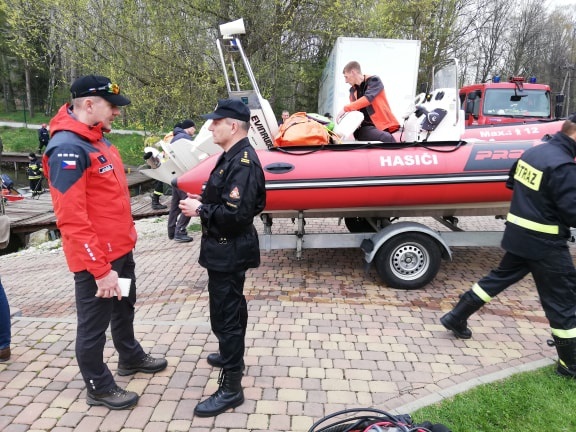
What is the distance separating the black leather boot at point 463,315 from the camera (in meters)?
3.53

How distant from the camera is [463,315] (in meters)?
3.63

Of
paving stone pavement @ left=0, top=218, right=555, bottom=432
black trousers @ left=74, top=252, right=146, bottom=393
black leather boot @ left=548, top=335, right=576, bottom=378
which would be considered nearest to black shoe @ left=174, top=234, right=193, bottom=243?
paving stone pavement @ left=0, top=218, right=555, bottom=432

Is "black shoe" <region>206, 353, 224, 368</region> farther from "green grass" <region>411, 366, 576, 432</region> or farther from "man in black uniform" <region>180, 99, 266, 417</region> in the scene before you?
"green grass" <region>411, 366, 576, 432</region>

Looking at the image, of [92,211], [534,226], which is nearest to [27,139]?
[92,211]

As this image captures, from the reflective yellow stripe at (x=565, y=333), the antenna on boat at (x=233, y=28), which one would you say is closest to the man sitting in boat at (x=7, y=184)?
the antenna on boat at (x=233, y=28)

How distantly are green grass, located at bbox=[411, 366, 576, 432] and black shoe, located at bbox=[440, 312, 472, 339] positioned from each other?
640 millimetres

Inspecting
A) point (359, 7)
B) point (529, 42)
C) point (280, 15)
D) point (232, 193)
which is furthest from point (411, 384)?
point (529, 42)

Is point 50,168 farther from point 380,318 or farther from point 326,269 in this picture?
point 326,269

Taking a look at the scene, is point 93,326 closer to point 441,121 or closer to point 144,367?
point 144,367

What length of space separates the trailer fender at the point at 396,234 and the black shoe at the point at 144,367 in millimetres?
2453

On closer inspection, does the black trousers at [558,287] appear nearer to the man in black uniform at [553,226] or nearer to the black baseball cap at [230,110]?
the man in black uniform at [553,226]

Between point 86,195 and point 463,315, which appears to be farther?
point 463,315

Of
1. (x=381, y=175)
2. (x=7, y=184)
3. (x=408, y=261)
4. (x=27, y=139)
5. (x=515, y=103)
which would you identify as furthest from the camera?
(x=27, y=139)

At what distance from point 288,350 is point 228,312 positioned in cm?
105
